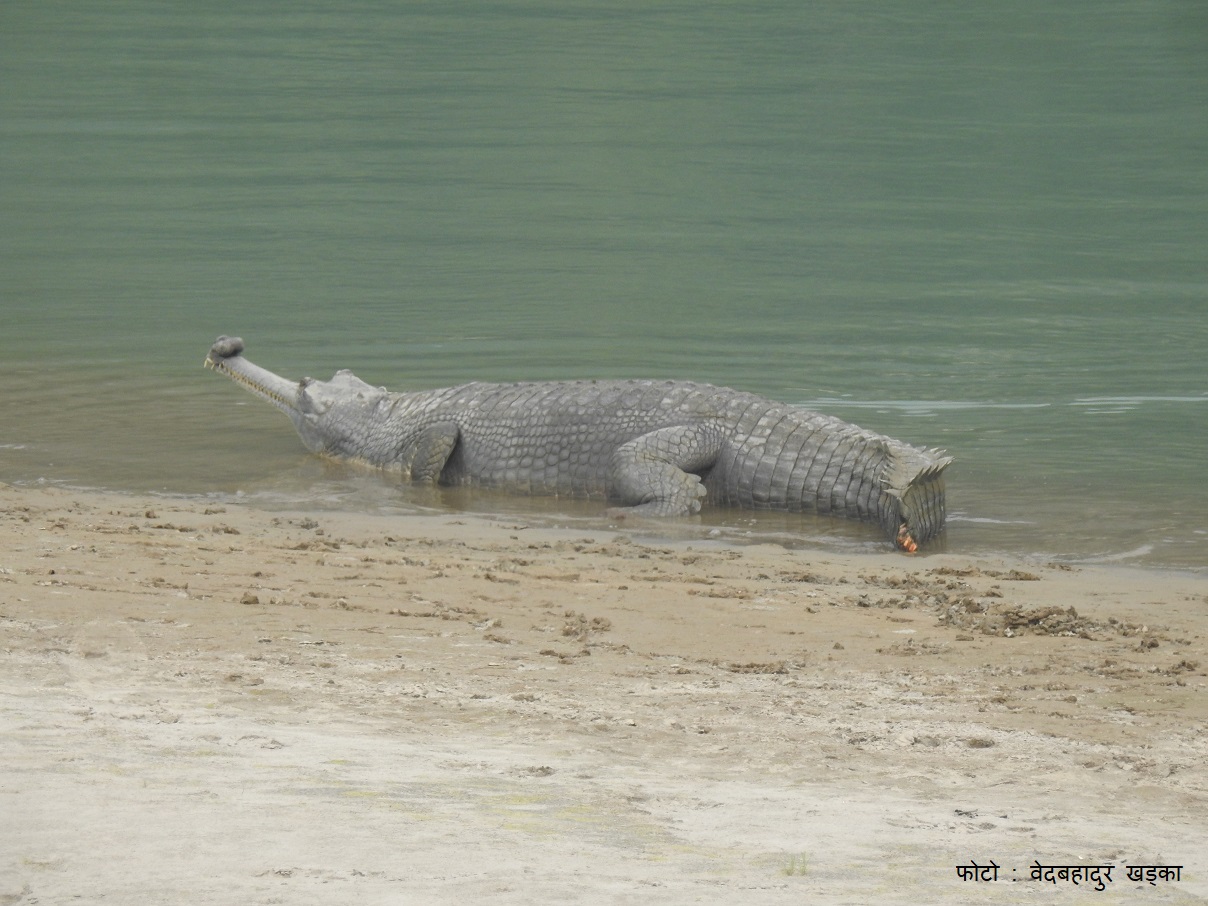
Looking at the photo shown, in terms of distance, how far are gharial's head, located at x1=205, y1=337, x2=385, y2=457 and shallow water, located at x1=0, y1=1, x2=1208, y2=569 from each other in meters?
0.24

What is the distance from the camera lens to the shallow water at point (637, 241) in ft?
34.4

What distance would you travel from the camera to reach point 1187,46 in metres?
34.8

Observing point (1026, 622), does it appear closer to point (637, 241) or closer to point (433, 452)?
point (433, 452)

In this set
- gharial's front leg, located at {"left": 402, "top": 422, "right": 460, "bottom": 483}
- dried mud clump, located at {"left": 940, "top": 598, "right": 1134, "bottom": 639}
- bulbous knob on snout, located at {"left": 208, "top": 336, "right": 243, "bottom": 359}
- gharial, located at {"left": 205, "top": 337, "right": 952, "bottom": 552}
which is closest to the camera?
dried mud clump, located at {"left": 940, "top": 598, "right": 1134, "bottom": 639}

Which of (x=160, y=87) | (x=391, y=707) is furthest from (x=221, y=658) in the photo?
(x=160, y=87)

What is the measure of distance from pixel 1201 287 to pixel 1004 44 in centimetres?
2027

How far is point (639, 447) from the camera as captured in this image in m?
9.27

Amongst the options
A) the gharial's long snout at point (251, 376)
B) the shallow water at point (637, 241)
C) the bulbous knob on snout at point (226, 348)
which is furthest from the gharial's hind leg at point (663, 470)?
the bulbous knob on snout at point (226, 348)

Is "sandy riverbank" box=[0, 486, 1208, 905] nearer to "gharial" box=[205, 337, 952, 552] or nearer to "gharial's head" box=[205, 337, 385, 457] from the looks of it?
"gharial" box=[205, 337, 952, 552]

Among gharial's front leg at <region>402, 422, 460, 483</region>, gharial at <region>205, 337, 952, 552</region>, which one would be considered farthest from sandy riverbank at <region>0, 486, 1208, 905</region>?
gharial's front leg at <region>402, 422, 460, 483</region>

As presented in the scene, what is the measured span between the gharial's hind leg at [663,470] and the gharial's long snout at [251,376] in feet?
8.12

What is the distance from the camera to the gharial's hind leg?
903 centimetres

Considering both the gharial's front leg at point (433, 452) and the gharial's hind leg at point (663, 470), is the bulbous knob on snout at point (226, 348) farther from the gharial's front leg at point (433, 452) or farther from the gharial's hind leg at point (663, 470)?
the gharial's hind leg at point (663, 470)

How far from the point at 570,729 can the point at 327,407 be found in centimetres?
625
